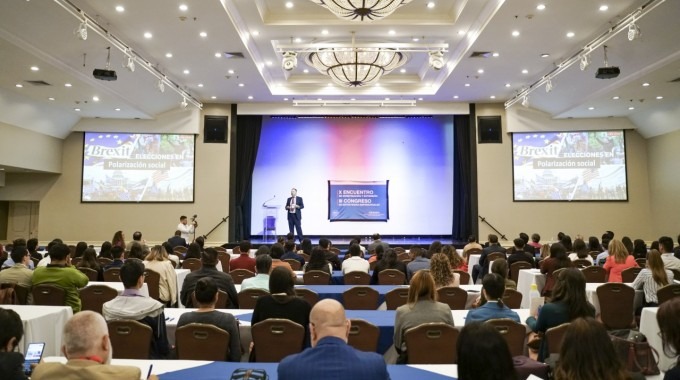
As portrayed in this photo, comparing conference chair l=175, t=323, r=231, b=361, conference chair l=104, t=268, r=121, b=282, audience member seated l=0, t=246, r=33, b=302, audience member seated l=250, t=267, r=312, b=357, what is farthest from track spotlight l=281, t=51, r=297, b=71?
conference chair l=175, t=323, r=231, b=361

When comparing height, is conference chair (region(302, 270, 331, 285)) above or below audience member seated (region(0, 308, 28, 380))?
below

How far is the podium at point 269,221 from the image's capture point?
55.5ft

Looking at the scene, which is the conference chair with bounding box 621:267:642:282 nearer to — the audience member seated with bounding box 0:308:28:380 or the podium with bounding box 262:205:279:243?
the audience member seated with bounding box 0:308:28:380

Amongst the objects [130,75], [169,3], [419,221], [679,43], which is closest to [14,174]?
[130,75]

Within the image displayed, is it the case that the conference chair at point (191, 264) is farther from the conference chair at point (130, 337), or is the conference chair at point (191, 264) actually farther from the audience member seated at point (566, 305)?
the audience member seated at point (566, 305)

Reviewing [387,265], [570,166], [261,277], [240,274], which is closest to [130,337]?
[261,277]

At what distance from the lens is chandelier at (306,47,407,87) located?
10539mm

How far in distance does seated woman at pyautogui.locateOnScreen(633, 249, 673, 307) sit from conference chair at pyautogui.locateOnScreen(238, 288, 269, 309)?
167 inches

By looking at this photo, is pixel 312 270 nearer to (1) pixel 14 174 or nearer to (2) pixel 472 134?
(2) pixel 472 134

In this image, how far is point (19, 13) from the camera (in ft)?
27.3

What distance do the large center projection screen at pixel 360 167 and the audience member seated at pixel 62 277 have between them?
12098 millimetres

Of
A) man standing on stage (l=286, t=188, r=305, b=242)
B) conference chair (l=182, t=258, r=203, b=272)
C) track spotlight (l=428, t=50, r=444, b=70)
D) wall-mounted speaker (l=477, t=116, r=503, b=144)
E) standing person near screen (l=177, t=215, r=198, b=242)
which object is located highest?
track spotlight (l=428, t=50, r=444, b=70)

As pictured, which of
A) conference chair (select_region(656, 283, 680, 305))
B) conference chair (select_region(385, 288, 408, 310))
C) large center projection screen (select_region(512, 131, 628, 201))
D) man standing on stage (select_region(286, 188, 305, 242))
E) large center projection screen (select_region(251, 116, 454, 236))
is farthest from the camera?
large center projection screen (select_region(251, 116, 454, 236))

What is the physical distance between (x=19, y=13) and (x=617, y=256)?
1060 centimetres
